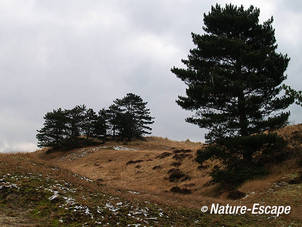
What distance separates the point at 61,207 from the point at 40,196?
169cm

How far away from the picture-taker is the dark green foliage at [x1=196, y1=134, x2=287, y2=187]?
18.5 metres

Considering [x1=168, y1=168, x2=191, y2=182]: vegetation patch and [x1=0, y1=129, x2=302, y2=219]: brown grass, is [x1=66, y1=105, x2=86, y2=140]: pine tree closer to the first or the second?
[x1=0, y1=129, x2=302, y2=219]: brown grass

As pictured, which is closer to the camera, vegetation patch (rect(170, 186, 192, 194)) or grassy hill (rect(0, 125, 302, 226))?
grassy hill (rect(0, 125, 302, 226))

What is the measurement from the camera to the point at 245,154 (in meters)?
20.1

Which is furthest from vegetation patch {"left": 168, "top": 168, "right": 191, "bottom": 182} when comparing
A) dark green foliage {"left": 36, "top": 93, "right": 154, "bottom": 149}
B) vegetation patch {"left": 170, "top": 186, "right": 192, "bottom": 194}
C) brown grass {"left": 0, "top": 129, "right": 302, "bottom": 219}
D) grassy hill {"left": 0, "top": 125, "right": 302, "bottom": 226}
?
dark green foliage {"left": 36, "top": 93, "right": 154, "bottom": 149}

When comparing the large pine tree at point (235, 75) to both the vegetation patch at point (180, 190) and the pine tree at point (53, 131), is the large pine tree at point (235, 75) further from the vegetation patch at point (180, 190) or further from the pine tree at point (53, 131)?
the pine tree at point (53, 131)

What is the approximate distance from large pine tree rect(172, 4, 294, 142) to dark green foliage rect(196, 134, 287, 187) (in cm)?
112

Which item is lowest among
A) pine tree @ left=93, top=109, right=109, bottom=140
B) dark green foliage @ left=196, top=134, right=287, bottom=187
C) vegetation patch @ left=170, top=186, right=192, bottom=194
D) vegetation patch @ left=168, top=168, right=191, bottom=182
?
vegetation patch @ left=170, top=186, right=192, bottom=194

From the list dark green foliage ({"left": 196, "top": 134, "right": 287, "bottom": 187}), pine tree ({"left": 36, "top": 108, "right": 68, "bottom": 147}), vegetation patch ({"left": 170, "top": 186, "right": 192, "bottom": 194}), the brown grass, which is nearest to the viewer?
the brown grass

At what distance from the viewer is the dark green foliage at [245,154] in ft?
60.6

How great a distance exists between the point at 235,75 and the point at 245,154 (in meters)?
6.69

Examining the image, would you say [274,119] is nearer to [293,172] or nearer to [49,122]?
[293,172]

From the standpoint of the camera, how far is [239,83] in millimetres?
19094

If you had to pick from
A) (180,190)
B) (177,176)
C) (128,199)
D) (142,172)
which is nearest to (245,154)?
(180,190)
